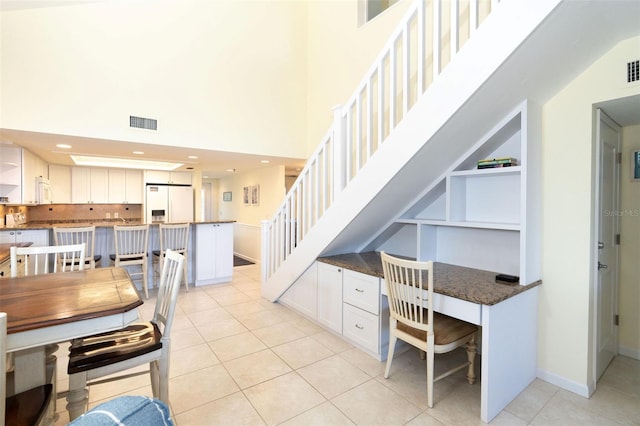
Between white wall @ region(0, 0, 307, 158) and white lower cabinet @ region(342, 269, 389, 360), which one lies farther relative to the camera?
white wall @ region(0, 0, 307, 158)

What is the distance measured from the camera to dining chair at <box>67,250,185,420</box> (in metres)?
1.54

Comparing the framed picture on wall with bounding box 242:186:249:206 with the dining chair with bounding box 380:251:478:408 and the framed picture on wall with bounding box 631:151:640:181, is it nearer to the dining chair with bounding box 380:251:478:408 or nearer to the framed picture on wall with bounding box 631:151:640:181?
the dining chair with bounding box 380:251:478:408

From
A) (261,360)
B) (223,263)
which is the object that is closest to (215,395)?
(261,360)

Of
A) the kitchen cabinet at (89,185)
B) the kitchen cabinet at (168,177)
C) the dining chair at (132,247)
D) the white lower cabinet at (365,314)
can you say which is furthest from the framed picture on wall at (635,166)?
the kitchen cabinet at (89,185)

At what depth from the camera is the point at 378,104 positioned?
2799 millimetres

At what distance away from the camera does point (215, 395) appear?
218 centimetres

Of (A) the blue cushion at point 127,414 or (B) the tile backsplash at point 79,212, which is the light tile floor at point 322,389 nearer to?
(A) the blue cushion at point 127,414

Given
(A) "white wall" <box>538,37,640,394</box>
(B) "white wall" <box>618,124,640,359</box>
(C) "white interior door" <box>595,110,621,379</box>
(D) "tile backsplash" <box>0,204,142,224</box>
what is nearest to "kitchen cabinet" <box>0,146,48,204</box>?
(D) "tile backsplash" <box>0,204,142,224</box>

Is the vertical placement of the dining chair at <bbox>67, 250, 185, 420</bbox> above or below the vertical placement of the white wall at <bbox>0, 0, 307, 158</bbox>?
below

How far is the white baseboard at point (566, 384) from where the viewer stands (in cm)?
219

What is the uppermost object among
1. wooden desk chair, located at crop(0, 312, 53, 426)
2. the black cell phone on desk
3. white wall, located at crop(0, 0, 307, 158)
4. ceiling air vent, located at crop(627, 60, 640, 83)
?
white wall, located at crop(0, 0, 307, 158)

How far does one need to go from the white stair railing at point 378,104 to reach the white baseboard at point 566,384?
7.26 feet

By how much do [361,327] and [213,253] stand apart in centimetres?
314

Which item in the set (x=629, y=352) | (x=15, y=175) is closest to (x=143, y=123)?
(x=15, y=175)
